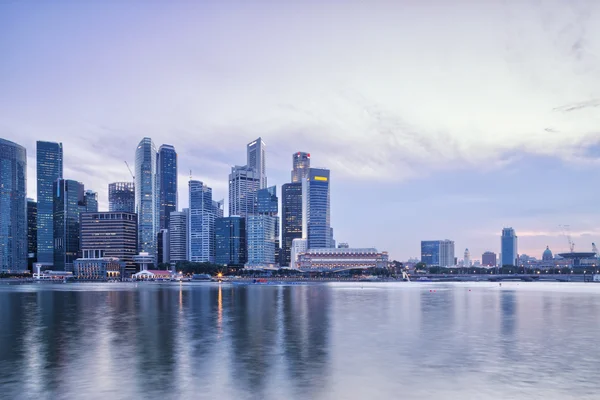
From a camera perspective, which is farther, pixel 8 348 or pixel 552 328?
pixel 552 328

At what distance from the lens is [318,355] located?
45.2 meters

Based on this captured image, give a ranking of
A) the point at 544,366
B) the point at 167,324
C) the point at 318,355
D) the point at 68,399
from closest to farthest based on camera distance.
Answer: the point at 68,399, the point at 544,366, the point at 318,355, the point at 167,324

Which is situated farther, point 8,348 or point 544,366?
point 8,348

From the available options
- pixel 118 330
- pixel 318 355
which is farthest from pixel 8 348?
pixel 318 355

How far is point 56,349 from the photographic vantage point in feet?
161

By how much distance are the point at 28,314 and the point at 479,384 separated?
262ft

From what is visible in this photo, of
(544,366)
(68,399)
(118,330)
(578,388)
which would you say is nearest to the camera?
(68,399)

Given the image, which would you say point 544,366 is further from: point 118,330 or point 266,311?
point 266,311

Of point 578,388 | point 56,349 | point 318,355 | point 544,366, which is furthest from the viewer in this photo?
point 56,349

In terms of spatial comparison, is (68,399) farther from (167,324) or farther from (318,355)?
(167,324)

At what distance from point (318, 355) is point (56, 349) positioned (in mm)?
25919

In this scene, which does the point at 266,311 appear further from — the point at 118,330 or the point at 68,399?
the point at 68,399

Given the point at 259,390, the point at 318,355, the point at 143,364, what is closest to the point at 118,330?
the point at 143,364

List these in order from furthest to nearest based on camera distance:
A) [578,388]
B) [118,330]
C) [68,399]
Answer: [118,330] → [578,388] → [68,399]
